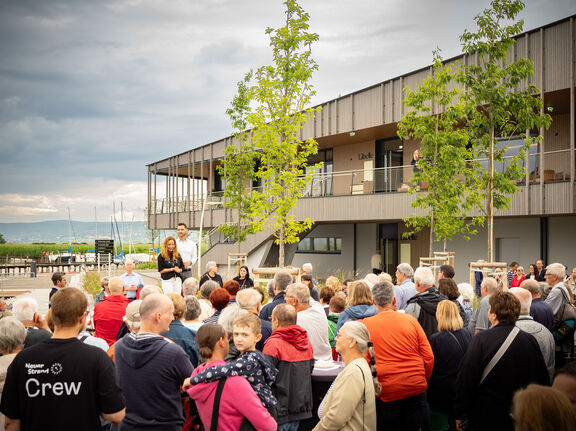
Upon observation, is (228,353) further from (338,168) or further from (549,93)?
(338,168)

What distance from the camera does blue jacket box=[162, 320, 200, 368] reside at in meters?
4.73

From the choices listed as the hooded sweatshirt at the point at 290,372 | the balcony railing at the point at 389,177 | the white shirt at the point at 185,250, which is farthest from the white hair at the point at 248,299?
the balcony railing at the point at 389,177

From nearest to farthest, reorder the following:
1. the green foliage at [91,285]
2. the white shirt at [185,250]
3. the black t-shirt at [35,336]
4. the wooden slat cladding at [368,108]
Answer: the black t-shirt at [35,336] < the white shirt at [185,250] < the green foliage at [91,285] < the wooden slat cladding at [368,108]

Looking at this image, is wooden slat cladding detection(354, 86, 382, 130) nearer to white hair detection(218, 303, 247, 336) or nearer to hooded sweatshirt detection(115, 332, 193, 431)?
white hair detection(218, 303, 247, 336)

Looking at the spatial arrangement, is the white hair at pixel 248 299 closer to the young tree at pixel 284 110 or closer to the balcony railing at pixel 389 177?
the young tree at pixel 284 110

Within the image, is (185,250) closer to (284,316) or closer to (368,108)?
(284,316)

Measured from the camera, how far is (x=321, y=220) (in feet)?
74.7

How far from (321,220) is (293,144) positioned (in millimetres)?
9945

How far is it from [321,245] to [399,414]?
2389cm

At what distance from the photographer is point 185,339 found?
4.75 metres

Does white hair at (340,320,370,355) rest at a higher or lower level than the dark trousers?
higher

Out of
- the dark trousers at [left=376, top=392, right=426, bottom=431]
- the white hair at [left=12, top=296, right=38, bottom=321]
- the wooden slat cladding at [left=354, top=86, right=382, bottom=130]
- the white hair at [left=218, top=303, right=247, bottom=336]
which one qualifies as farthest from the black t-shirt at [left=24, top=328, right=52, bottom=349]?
the wooden slat cladding at [left=354, top=86, right=382, bottom=130]

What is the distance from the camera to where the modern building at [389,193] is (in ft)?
53.0

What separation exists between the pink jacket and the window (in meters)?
24.2
